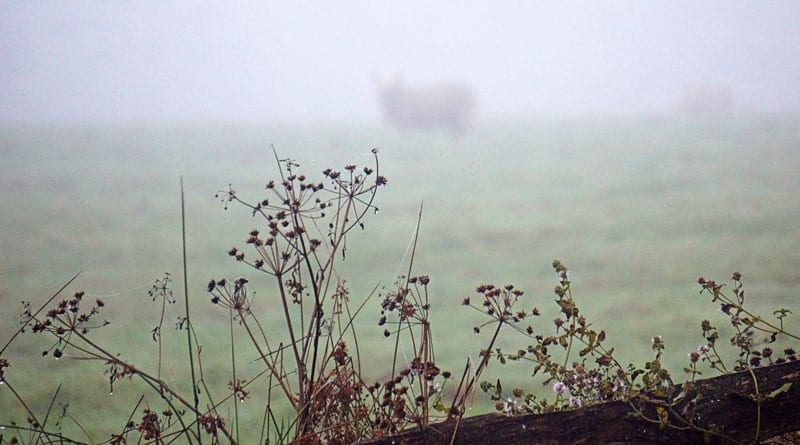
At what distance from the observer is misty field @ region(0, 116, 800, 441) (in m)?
1.69

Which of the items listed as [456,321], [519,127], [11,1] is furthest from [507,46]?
[11,1]

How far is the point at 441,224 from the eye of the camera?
6.57ft

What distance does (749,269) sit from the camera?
207 cm

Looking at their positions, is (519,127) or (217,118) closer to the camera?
(217,118)

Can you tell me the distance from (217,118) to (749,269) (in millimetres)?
1390

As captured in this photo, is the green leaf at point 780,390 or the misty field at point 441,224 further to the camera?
the misty field at point 441,224

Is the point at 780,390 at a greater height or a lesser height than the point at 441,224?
lesser

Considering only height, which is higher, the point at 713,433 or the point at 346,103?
the point at 346,103

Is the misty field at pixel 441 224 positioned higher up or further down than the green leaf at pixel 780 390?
higher up

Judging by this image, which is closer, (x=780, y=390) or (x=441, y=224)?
(x=780, y=390)

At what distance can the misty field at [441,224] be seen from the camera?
169cm

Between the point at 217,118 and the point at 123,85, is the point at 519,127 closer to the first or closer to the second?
the point at 217,118

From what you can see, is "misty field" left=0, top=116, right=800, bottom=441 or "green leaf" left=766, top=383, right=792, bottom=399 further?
"misty field" left=0, top=116, right=800, bottom=441

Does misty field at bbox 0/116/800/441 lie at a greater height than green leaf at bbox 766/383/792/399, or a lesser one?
greater
